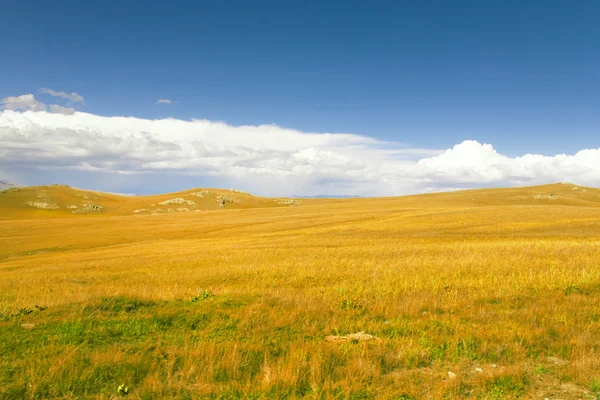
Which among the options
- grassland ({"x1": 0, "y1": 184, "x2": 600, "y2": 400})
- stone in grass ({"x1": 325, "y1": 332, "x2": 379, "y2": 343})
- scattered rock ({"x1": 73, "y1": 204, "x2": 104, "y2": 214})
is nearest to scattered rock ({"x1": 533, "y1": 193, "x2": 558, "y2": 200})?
grassland ({"x1": 0, "y1": 184, "x2": 600, "y2": 400})

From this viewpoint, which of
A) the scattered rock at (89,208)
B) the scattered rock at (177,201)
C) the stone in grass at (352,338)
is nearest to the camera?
the stone in grass at (352,338)

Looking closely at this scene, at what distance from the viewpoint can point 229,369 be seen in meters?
6.64

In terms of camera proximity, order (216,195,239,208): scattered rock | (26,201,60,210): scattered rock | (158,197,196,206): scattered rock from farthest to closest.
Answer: (216,195,239,208): scattered rock, (158,197,196,206): scattered rock, (26,201,60,210): scattered rock

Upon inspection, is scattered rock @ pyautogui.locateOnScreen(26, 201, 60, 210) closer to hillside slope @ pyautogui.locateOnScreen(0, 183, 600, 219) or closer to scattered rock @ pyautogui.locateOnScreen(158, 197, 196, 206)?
hillside slope @ pyautogui.locateOnScreen(0, 183, 600, 219)

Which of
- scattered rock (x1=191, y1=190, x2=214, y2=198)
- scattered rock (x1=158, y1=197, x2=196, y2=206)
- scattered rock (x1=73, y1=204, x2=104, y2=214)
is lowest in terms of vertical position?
scattered rock (x1=73, y1=204, x2=104, y2=214)

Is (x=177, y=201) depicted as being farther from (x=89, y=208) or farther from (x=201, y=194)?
(x=89, y=208)

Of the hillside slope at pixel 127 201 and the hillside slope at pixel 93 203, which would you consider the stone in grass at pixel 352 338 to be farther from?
the hillside slope at pixel 93 203

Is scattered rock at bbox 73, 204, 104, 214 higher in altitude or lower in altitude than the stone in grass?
lower

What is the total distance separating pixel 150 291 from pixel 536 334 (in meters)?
13.9

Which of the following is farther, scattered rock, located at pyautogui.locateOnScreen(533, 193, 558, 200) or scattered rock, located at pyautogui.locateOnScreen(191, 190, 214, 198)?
scattered rock, located at pyautogui.locateOnScreen(191, 190, 214, 198)


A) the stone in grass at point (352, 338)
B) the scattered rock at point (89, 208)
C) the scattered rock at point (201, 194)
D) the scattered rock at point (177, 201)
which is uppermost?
the scattered rock at point (201, 194)

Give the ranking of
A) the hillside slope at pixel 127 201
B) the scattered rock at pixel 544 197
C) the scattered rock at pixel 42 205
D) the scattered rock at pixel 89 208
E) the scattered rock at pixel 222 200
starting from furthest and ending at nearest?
the scattered rock at pixel 222 200
the scattered rock at pixel 89 208
the scattered rock at pixel 42 205
the hillside slope at pixel 127 201
the scattered rock at pixel 544 197

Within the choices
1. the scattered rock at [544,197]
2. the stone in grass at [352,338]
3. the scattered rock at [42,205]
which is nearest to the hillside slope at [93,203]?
the scattered rock at [42,205]

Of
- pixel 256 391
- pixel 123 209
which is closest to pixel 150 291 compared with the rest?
pixel 256 391
